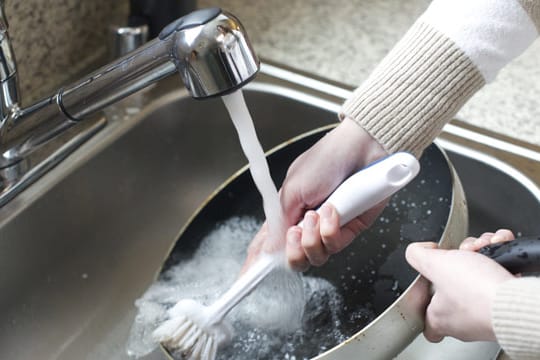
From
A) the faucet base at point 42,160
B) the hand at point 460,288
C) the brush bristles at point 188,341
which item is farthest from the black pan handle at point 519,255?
the faucet base at point 42,160

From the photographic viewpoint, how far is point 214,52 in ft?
1.70

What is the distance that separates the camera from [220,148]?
92 centimetres

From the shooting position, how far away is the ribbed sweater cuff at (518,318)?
1.53 ft

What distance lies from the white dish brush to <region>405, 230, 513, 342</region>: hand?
0.20ft

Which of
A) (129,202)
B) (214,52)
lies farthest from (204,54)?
(129,202)

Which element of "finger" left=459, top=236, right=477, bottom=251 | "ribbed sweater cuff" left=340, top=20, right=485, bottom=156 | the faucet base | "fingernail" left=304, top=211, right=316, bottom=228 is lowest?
"finger" left=459, top=236, right=477, bottom=251

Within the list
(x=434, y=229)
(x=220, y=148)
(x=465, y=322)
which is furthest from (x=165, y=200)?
(x=465, y=322)

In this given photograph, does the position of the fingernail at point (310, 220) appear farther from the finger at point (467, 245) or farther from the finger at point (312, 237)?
the finger at point (467, 245)

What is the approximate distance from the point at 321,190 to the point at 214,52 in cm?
20

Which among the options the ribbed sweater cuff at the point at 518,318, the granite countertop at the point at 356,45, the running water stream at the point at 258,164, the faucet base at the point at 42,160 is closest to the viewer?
the ribbed sweater cuff at the point at 518,318

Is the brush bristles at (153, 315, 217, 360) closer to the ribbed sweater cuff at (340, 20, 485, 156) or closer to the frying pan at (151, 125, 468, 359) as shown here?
the frying pan at (151, 125, 468, 359)

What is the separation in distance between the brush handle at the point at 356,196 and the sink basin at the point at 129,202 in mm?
135

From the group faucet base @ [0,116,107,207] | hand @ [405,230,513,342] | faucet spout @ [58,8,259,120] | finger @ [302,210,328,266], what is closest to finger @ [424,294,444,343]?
hand @ [405,230,513,342]

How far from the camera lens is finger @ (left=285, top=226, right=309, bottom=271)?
626mm
